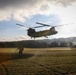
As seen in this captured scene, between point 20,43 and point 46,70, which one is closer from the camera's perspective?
point 46,70

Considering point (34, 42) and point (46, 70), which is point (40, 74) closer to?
point (46, 70)

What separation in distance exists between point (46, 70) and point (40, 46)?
94.8ft

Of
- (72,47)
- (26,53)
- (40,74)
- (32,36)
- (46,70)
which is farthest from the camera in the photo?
(72,47)

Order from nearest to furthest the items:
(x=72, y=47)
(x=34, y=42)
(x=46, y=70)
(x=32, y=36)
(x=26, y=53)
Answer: (x=46, y=70)
(x=32, y=36)
(x=26, y=53)
(x=34, y=42)
(x=72, y=47)

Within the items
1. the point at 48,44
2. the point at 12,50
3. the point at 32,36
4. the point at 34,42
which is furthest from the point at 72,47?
the point at 32,36

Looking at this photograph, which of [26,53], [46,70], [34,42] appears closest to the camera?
[46,70]

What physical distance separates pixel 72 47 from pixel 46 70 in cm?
4028

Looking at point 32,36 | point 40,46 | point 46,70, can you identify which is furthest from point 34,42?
point 46,70

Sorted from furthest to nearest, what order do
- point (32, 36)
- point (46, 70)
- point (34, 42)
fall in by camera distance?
point (34, 42) < point (32, 36) < point (46, 70)

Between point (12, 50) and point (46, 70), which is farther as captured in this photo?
point (12, 50)

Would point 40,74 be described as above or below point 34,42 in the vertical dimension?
below

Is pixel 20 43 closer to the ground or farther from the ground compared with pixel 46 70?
farther from the ground

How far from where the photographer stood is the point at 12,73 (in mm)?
31625

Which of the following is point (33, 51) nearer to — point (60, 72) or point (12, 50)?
point (12, 50)
